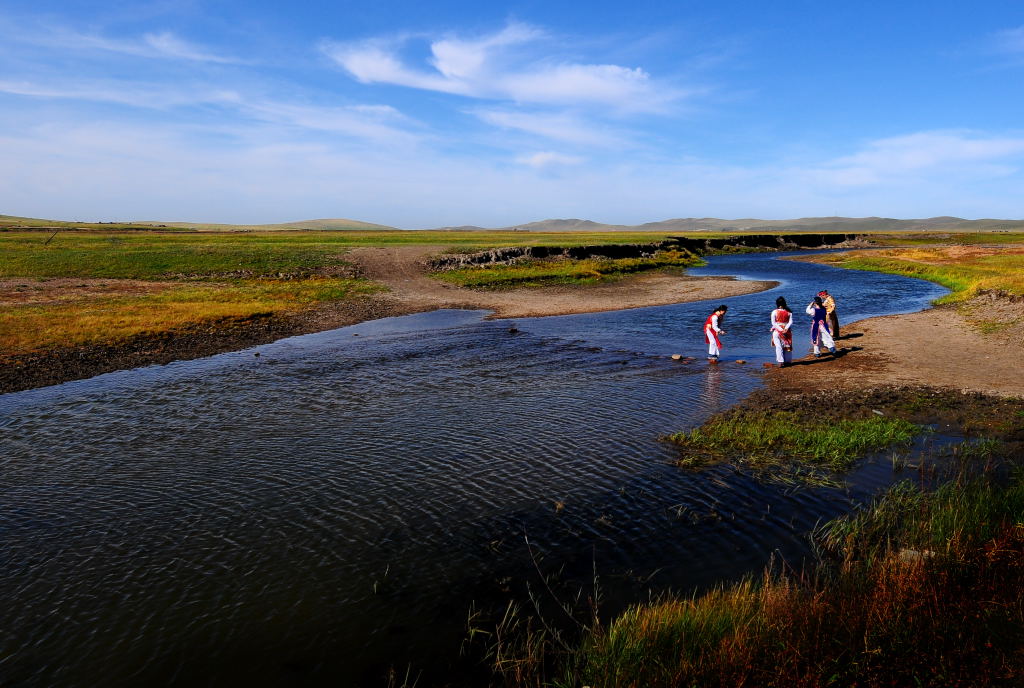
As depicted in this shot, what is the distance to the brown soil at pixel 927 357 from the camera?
1964 cm

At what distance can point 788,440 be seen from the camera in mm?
14852

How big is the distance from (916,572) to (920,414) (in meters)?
10.9

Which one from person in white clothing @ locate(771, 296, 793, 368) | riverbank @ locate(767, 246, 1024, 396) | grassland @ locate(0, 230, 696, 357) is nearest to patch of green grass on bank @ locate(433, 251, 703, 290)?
grassland @ locate(0, 230, 696, 357)

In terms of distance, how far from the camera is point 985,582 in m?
7.50

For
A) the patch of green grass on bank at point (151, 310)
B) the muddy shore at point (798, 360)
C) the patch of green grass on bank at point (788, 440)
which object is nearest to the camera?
the patch of green grass on bank at point (788, 440)

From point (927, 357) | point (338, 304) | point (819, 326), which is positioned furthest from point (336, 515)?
point (338, 304)

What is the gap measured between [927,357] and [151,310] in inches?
1664

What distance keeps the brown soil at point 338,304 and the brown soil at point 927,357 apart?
735 inches

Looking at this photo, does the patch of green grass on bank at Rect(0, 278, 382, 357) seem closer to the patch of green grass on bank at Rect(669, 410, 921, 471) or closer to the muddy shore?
the muddy shore

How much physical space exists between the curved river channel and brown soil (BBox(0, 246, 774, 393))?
345 centimetres

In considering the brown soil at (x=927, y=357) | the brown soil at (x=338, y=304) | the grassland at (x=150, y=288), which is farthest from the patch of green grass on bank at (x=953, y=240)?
the grassland at (x=150, y=288)

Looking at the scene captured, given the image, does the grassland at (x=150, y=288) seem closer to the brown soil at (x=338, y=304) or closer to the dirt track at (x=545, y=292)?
the brown soil at (x=338, y=304)

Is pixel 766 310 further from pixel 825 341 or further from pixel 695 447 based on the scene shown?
pixel 695 447

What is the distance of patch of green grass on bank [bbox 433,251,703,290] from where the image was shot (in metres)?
56.4
